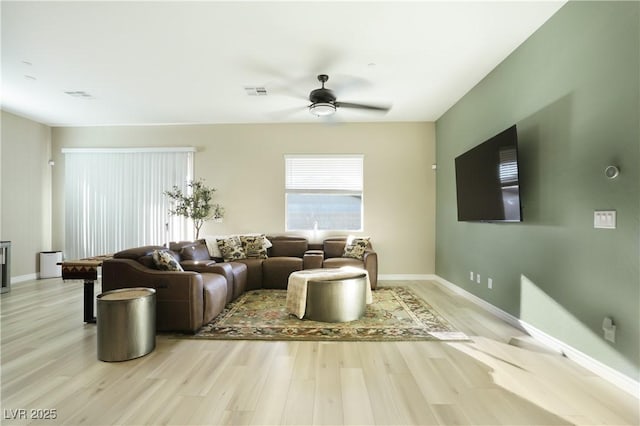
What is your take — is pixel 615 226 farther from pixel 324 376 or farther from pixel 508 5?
pixel 324 376

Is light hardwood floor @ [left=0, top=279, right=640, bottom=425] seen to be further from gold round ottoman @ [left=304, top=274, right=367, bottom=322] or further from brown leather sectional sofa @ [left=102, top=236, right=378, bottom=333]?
gold round ottoman @ [left=304, top=274, right=367, bottom=322]

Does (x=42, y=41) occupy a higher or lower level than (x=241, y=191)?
higher

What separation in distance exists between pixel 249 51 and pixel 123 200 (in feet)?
15.0

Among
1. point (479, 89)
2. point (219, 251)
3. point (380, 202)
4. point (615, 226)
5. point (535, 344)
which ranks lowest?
point (535, 344)

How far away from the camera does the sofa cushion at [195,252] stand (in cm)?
445

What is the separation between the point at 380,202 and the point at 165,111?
14.5ft

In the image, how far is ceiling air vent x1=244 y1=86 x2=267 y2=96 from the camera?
4473 mm

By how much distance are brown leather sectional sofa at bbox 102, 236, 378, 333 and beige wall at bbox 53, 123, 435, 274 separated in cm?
93

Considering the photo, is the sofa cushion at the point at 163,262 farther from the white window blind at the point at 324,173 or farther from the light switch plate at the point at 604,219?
the light switch plate at the point at 604,219

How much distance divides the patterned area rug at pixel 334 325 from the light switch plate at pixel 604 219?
60.3 inches

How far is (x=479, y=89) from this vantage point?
429 cm

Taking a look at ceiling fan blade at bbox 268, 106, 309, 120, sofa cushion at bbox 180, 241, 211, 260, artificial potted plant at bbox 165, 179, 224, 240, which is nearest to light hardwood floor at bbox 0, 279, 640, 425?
sofa cushion at bbox 180, 241, 211, 260

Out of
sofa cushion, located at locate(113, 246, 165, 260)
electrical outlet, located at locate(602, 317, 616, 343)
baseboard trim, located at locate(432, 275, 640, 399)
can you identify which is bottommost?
baseboard trim, located at locate(432, 275, 640, 399)

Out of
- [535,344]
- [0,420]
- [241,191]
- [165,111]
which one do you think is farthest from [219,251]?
[535,344]
